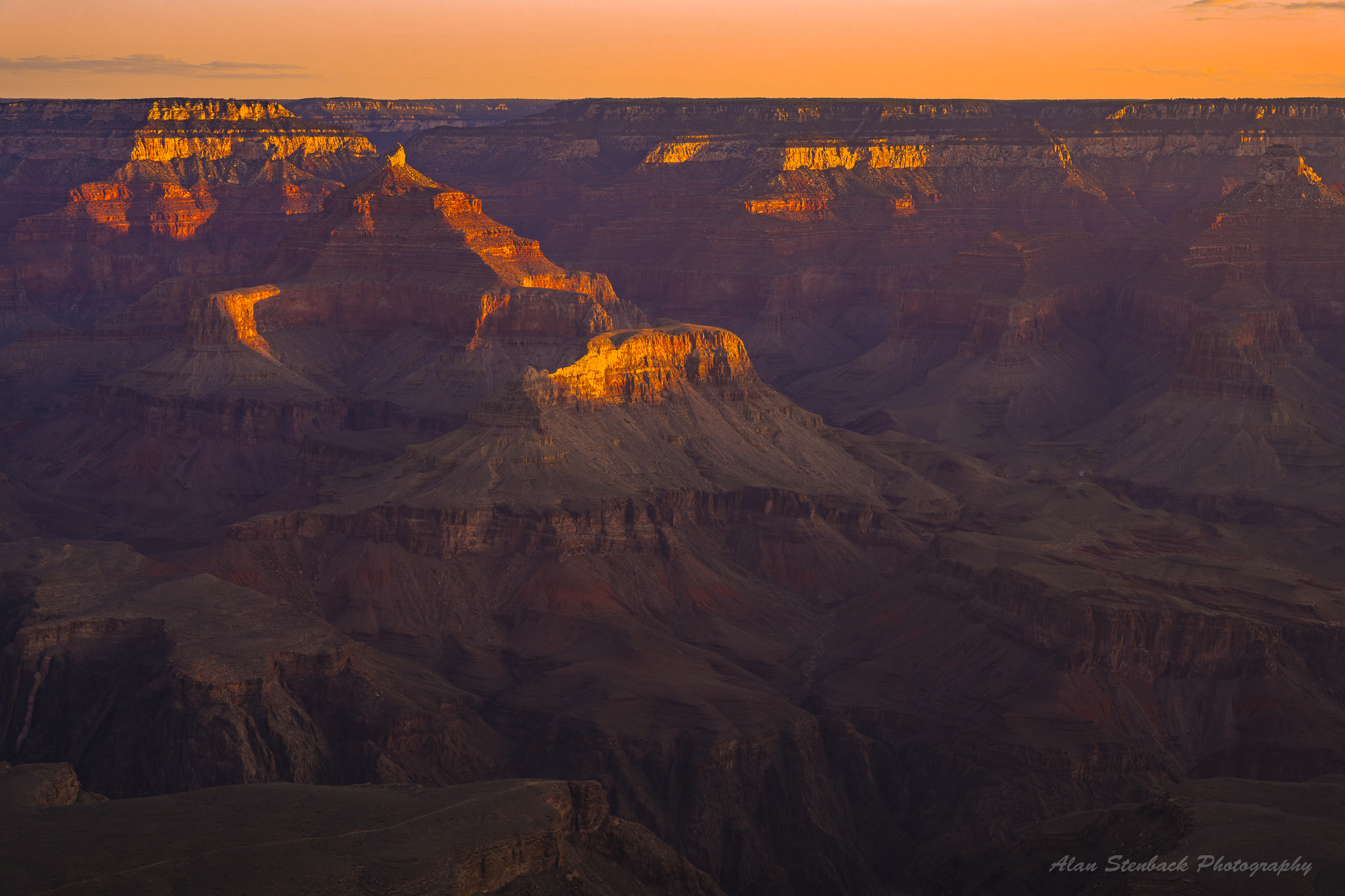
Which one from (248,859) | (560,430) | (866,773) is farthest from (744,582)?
(248,859)

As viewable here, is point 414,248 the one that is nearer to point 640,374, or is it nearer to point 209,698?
point 640,374

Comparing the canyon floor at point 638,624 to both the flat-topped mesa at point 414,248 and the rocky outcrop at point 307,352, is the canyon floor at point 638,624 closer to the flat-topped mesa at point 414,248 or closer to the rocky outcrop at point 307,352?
the rocky outcrop at point 307,352

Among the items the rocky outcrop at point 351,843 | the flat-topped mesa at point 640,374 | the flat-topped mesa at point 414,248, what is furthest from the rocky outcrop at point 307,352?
the rocky outcrop at point 351,843

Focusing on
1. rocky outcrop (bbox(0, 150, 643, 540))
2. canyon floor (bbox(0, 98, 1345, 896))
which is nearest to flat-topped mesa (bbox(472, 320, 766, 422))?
canyon floor (bbox(0, 98, 1345, 896))

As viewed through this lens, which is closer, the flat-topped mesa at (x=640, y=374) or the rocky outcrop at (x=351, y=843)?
the rocky outcrop at (x=351, y=843)

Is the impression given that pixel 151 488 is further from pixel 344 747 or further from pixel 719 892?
pixel 719 892

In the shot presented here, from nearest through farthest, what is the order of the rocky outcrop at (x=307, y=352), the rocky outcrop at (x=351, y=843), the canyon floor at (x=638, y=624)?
the rocky outcrop at (x=351, y=843) → the canyon floor at (x=638, y=624) → the rocky outcrop at (x=307, y=352)

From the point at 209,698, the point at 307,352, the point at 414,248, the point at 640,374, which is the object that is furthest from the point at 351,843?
the point at 414,248
